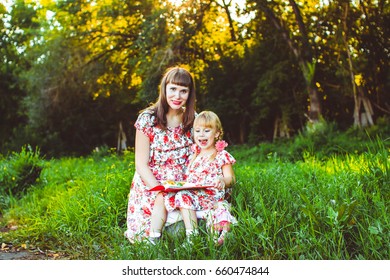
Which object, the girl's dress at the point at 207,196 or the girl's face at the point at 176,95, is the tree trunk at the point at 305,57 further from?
the girl's dress at the point at 207,196

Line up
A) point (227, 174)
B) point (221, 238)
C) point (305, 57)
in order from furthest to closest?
point (305, 57) → point (227, 174) → point (221, 238)

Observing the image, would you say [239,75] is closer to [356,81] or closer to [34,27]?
[356,81]

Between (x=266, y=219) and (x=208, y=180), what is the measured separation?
0.57 meters

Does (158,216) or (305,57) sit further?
(305,57)

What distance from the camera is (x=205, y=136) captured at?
11.5 feet

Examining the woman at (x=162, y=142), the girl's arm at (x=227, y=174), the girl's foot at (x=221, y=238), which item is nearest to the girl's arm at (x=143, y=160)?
the woman at (x=162, y=142)

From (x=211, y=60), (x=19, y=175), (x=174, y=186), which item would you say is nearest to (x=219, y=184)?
(x=174, y=186)

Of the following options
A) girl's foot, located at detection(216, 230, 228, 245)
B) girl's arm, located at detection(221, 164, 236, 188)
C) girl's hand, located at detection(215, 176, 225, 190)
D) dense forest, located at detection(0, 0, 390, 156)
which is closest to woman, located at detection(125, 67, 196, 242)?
girl's arm, located at detection(221, 164, 236, 188)

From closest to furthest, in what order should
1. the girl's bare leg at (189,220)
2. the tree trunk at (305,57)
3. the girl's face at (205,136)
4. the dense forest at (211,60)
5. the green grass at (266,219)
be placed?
1. the green grass at (266,219)
2. the girl's bare leg at (189,220)
3. the girl's face at (205,136)
4. the dense forest at (211,60)
5. the tree trunk at (305,57)

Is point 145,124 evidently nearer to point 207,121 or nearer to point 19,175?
point 207,121

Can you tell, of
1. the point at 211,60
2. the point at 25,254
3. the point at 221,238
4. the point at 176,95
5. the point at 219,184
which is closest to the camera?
the point at 221,238

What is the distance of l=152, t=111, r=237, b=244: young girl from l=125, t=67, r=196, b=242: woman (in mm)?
165

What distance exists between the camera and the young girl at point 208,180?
128 inches

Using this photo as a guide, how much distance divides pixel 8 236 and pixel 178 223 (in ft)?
5.66
